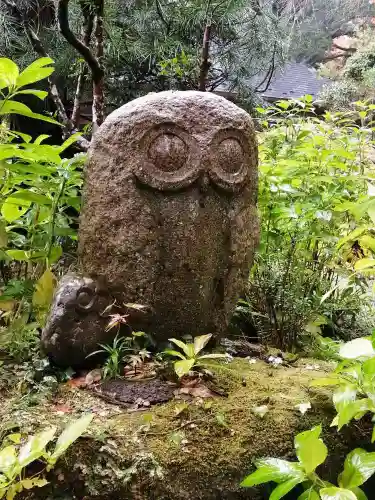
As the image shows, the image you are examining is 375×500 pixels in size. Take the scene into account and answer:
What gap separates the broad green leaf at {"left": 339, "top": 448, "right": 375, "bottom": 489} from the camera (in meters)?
1.06

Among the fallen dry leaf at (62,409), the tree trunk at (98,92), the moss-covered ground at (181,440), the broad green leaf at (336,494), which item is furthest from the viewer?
the tree trunk at (98,92)

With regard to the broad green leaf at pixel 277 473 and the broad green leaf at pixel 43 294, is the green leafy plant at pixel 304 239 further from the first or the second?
the broad green leaf at pixel 277 473

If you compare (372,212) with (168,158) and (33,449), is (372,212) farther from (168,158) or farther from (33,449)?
(33,449)

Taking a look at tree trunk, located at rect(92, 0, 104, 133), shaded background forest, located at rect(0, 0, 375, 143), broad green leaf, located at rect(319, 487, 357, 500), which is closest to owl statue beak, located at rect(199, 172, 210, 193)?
broad green leaf, located at rect(319, 487, 357, 500)

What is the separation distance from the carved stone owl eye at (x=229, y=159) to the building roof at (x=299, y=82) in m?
7.71

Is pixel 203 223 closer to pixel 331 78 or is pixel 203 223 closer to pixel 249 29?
pixel 249 29

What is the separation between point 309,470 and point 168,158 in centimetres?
108

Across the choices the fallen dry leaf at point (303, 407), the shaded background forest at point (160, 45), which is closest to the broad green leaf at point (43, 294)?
the fallen dry leaf at point (303, 407)

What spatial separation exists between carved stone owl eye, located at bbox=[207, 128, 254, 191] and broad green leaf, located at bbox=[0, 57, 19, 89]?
0.66 meters

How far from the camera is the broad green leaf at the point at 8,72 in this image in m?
1.50

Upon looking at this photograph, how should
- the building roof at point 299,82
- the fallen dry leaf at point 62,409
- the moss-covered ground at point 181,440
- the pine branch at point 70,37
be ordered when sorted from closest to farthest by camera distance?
the moss-covered ground at point 181,440 → the fallen dry leaf at point 62,409 → the pine branch at point 70,37 → the building roof at point 299,82

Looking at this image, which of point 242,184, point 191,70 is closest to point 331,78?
point 191,70

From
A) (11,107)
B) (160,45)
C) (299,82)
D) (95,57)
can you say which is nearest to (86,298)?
(11,107)

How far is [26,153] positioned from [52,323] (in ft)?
1.87
